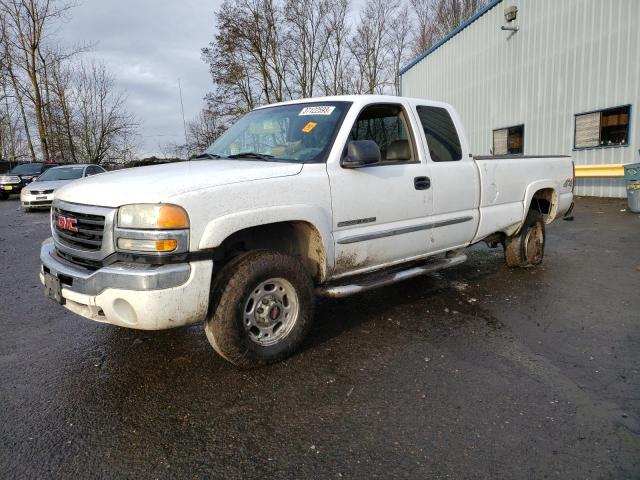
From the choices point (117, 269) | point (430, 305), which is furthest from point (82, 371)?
point (430, 305)

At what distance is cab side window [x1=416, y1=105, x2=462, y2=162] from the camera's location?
447cm

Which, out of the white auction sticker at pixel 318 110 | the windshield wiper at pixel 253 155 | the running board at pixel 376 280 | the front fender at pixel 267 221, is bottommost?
the running board at pixel 376 280

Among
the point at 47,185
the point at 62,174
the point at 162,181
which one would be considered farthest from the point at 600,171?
the point at 62,174

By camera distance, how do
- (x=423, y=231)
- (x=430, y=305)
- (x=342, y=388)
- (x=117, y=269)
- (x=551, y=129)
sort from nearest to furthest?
(x=117, y=269) → (x=342, y=388) → (x=423, y=231) → (x=430, y=305) → (x=551, y=129)

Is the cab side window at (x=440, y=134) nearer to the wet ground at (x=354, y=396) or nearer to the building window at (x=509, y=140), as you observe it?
the wet ground at (x=354, y=396)

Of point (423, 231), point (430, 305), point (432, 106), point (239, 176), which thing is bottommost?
point (430, 305)

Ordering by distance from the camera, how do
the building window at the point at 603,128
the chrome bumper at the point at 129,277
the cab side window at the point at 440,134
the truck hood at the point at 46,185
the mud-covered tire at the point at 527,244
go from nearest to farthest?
the chrome bumper at the point at 129,277 → the cab side window at the point at 440,134 → the mud-covered tire at the point at 527,244 → the building window at the point at 603,128 → the truck hood at the point at 46,185

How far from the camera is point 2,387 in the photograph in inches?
120

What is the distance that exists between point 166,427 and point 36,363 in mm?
1525

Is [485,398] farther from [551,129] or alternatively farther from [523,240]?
[551,129]

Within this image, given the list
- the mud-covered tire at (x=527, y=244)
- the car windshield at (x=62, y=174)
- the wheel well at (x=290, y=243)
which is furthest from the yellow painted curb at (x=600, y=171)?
the car windshield at (x=62, y=174)

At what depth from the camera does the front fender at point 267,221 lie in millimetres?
2869

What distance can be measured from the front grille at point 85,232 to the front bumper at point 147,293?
0.65ft

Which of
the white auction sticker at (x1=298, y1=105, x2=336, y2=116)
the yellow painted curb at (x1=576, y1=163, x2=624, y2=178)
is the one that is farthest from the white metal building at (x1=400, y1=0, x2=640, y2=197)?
the white auction sticker at (x1=298, y1=105, x2=336, y2=116)
